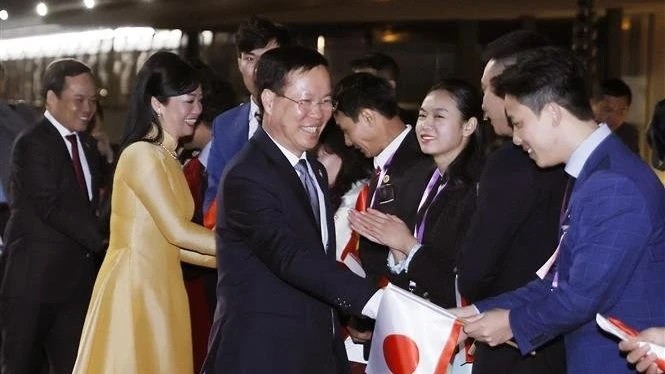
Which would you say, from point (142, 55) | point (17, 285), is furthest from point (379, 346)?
point (142, 55)

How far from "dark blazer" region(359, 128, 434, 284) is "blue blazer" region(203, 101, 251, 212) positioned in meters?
0.70

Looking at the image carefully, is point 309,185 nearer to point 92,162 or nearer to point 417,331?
point 417,331

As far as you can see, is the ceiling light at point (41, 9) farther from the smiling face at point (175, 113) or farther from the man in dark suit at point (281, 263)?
the man in dark suit at point (281, 263)

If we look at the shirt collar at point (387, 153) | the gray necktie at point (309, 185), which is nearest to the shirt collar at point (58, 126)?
the shirt collar at point (387, 153)

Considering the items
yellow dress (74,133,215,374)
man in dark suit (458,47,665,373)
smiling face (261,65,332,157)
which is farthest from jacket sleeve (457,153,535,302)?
yellow dress (74,133,215,374)

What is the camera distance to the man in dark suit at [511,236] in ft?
13.0

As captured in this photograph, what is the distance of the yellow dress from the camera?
4812 mm

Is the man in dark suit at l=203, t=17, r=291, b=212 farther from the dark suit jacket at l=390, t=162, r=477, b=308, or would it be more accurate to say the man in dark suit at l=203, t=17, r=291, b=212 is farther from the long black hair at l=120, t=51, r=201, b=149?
the dark suit jacket at l=390, t=162, r=477, b=308

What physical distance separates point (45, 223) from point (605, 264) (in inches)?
140

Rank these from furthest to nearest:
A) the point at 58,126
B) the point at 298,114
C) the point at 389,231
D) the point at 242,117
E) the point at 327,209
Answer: the point at 58,126, the point at 242,117, the point at 389,231, the point at 327,209, the point at 298,114

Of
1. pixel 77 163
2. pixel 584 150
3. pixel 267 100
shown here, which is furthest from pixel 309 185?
pixel 77 163

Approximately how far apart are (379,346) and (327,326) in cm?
19

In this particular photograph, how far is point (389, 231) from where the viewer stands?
4.38 m

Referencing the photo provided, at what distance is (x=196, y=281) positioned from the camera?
5.67m
